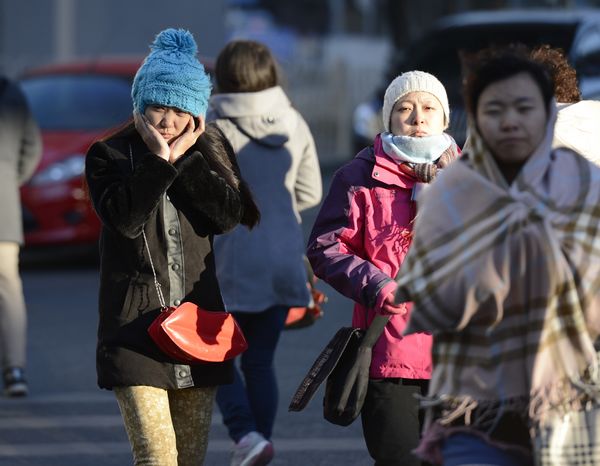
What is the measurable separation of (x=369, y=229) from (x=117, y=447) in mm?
2461

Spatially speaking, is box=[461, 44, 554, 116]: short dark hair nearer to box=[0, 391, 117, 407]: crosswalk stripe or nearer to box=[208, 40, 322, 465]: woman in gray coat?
box=[208, 40, 322, 465]: woman in gray coat

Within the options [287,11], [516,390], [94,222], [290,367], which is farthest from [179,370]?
[287,11]

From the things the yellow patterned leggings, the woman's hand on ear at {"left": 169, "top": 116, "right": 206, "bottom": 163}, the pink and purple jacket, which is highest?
the woman's hand on ear at {"left": 169, "top": 116, "right": 206, "bottom": 163}

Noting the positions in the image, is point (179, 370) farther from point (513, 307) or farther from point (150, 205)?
point (513, 307)

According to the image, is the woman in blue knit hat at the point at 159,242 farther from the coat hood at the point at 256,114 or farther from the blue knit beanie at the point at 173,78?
the coat hood at the point at 256,114

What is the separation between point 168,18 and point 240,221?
17.4 metres

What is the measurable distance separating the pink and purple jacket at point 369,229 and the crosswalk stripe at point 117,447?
1929 millimetres

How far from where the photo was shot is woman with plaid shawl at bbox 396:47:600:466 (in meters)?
3.61

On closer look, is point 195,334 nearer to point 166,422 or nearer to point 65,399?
point 166,422

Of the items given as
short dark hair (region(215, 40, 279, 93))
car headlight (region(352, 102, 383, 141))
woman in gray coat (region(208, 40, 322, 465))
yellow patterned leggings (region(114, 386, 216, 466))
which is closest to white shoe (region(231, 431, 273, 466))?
woman in gray coat (region(208, 40, 322, 465))

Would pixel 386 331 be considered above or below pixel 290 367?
above

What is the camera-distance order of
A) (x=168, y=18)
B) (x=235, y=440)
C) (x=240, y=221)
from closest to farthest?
(x=240, y=221), (x=235, y=440), (x=168, y=18)

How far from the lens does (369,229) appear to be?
489 centimetres

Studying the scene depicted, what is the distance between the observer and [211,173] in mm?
4918
